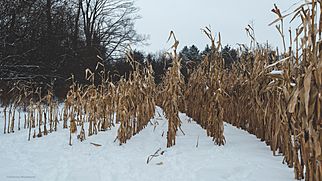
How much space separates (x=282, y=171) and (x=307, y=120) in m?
0.75

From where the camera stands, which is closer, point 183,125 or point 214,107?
point 214,107

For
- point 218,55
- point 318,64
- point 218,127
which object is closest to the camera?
point 318,64

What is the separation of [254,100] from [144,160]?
1302 millimetres

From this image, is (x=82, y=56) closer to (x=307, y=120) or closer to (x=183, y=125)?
(x=183, y=125)

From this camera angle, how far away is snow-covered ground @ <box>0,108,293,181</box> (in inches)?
96.7

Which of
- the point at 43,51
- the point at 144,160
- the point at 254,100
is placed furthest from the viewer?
the point at 43,51

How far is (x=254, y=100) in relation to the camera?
349cm

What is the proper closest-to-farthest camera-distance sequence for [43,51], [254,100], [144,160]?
[144,160] < [254,100] < [43,51]

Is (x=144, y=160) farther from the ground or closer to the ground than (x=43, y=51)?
closer to the ground

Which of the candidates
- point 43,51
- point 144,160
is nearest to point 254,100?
point 144,160

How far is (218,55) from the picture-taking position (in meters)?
3.64

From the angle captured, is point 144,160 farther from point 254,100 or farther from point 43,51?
point 43,51

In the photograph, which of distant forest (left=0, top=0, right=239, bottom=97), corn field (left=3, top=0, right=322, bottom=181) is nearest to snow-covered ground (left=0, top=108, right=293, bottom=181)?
corn field (left=3, top=0, right=322, bottom=181)

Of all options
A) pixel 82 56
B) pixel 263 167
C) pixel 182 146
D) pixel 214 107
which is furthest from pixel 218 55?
pixel 82 56
